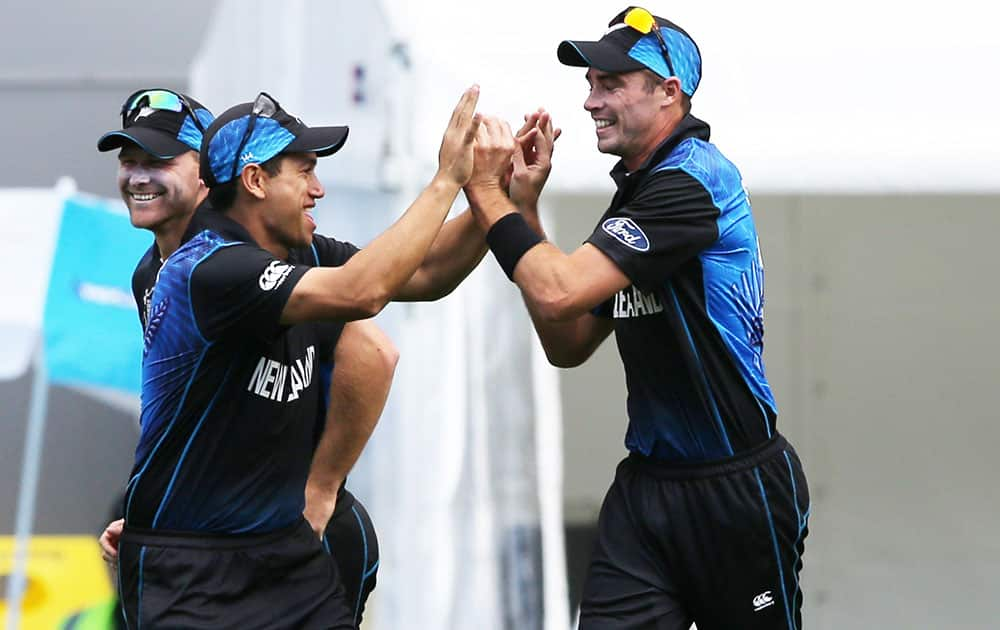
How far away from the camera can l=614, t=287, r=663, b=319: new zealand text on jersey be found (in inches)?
136

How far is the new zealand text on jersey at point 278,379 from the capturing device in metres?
3.14

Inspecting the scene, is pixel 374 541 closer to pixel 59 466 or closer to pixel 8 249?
pixel 8 249

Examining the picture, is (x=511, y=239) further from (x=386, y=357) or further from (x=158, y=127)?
(x=158, y=127)

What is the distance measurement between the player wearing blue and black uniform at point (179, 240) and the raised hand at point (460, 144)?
1.74 feet

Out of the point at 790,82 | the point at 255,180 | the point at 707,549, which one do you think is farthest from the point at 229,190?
the point at 790,82

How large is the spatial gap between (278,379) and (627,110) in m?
1.01

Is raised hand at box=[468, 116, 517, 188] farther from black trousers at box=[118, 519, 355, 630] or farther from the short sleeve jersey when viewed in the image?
black trousers at box=[118, 519, 355, 630]

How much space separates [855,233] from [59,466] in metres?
5.07

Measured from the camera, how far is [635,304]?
349 centimetres

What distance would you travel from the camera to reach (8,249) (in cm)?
623

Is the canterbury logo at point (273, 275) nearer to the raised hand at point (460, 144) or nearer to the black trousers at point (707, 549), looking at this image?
the raised hand at point (460, 144)

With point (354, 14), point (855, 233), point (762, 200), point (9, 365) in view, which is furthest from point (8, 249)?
point (855, 233)

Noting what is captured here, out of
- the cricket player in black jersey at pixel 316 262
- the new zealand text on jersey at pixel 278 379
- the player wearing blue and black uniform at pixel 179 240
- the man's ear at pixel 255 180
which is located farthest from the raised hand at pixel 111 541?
the man's ear at pixel 255 180

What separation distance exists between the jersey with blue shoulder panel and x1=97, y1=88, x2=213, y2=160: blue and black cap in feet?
3.37
